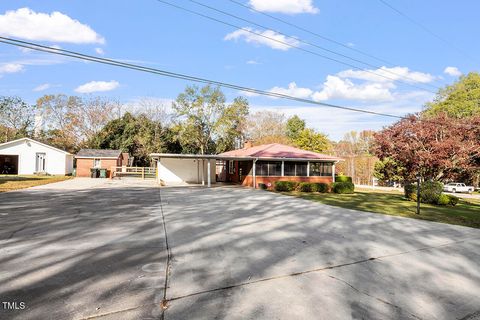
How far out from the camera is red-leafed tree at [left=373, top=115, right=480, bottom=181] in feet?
59.0

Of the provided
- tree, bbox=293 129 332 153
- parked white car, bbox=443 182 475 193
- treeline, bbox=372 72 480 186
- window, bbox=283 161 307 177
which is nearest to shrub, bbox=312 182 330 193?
window, bbox=283 161 307 177

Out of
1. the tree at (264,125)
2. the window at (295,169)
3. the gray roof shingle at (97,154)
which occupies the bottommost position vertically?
the window at (295,169)

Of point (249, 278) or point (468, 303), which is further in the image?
point (249, 278)

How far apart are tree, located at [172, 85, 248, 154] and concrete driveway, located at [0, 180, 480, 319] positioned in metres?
33.2

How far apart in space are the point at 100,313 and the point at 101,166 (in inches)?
1281

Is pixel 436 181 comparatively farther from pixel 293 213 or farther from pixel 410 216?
pixel 293 213

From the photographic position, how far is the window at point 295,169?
24.4 metres

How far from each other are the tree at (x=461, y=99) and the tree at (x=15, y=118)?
52.6m

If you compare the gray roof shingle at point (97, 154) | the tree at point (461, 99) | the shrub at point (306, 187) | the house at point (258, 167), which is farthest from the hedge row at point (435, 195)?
the gray roof shingle at point (97, 154)

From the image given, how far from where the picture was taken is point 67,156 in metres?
35.0

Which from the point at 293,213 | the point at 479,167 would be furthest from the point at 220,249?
the point at 479,167

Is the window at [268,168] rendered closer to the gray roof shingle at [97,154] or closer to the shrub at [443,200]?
the shrub at [443,200]

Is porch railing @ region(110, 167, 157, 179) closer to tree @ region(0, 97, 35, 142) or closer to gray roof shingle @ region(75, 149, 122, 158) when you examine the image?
gray roof shingle @ region(75, 149, 122, 158)

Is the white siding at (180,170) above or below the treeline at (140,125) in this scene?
below
